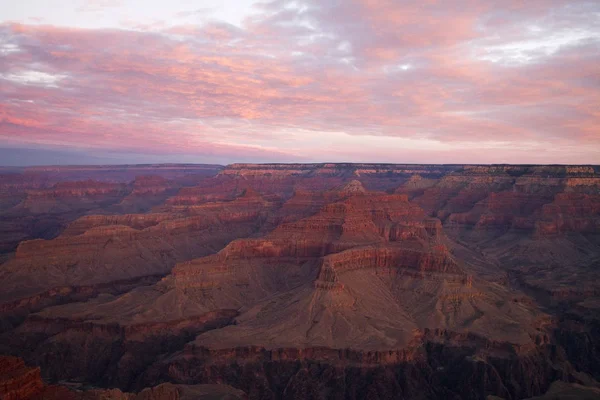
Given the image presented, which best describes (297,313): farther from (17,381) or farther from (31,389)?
(17,381)

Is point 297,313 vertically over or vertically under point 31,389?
under

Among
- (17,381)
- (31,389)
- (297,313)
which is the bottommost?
(297,313)

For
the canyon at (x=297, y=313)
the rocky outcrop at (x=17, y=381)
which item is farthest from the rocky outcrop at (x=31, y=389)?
the canyon at (x=297, y=313)

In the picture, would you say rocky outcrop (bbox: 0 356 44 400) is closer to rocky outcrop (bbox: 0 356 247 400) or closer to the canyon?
rocky outcrop (bbox: 0 356 247 400)

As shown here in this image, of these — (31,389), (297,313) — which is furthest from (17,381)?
(297,313)

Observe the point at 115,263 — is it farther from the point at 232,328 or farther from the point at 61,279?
the point at 232,328

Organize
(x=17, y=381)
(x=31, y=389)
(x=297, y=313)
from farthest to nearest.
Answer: (x=297, y=313)
(x=31, y=389)
(x=17, y=381)

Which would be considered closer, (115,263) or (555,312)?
(555,312)

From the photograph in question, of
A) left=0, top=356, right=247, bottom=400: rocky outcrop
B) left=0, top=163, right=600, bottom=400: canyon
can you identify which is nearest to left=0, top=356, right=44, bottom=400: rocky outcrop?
left=0, top=356, right=247, bottom=400: rocky outcrop

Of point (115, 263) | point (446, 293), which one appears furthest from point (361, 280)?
point (115, 263)
